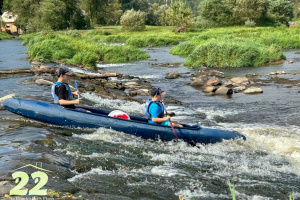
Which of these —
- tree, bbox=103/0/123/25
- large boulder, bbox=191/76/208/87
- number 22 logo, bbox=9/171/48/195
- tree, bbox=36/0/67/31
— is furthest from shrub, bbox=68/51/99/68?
tree, bbox=103/0/123/25

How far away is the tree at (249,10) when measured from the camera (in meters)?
48.1

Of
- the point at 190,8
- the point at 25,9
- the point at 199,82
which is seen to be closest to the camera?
the point at 199,82

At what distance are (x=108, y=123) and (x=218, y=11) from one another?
44.7 meters

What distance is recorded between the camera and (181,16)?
48781 mm

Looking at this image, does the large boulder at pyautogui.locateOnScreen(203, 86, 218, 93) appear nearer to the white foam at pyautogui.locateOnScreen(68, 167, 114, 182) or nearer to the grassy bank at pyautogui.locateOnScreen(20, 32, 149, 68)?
the grassy bank at pyautogui.locateOnScreen(20, 32, 149, 68)

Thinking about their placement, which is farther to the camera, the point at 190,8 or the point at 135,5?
the point at 135,5

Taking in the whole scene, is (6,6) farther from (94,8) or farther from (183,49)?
(183,49)

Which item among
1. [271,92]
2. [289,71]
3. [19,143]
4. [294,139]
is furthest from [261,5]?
[19,143]

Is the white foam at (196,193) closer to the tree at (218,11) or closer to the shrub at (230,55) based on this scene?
the shrub at (230,55)

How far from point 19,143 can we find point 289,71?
15.6m

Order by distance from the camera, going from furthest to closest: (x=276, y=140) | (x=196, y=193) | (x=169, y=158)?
(x=276, y=140) < (x=169, y=158) < (x=196, y=193)

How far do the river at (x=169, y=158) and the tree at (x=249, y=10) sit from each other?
129ft

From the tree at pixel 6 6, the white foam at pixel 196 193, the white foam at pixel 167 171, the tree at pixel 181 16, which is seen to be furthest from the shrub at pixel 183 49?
the tree at pixel 6 6

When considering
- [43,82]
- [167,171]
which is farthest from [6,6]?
[167,171]
